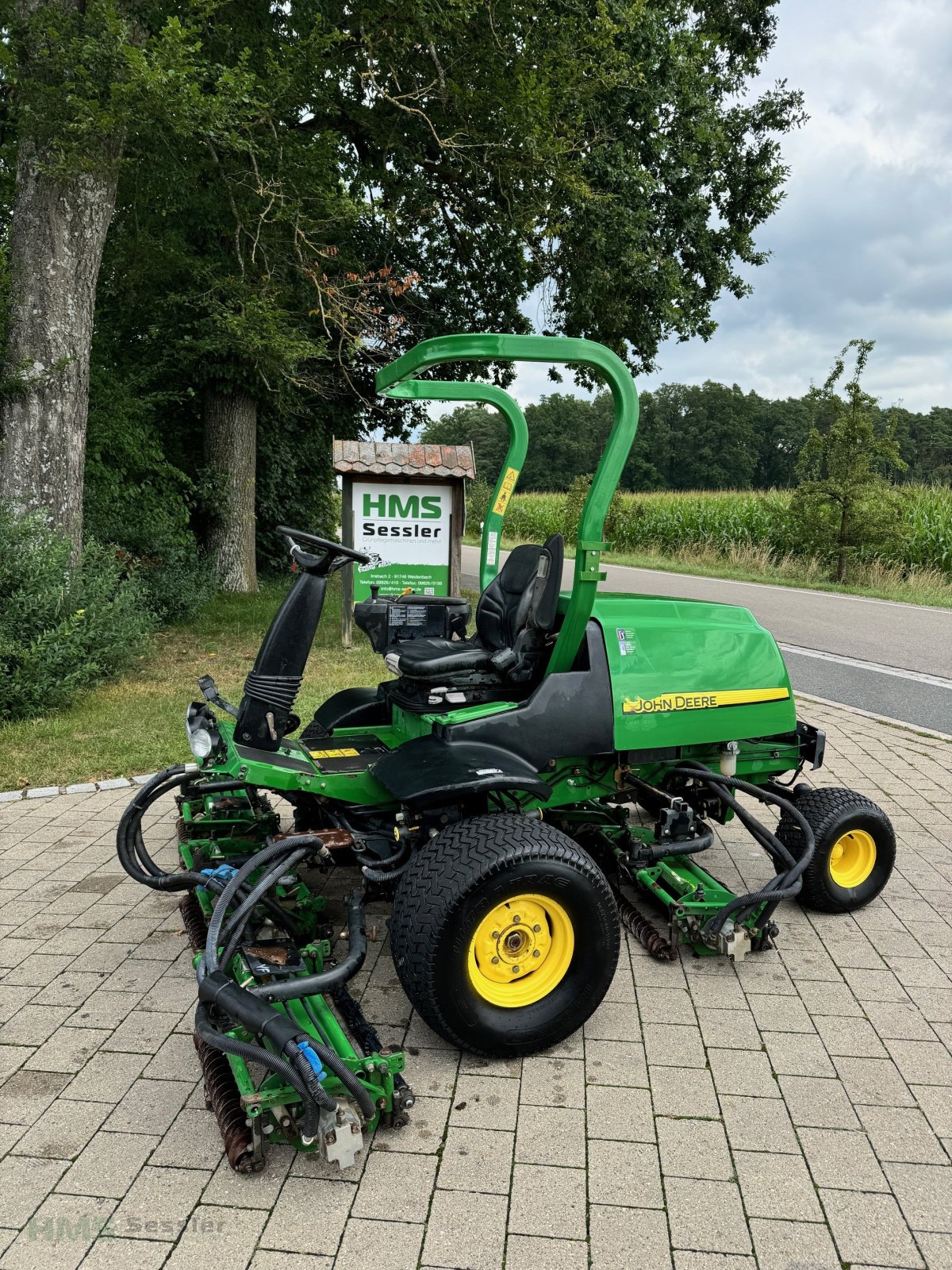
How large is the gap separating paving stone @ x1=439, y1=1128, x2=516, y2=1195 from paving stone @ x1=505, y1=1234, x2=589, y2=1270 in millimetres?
156

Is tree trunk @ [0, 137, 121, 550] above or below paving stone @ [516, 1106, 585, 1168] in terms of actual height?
above

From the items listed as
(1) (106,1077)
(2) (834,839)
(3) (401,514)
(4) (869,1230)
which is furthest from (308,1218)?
(3) (401,514)

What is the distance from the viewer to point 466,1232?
209 centimetres

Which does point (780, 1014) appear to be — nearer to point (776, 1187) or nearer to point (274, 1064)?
A: point (776, 1187)

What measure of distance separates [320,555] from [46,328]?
5224 millimetres

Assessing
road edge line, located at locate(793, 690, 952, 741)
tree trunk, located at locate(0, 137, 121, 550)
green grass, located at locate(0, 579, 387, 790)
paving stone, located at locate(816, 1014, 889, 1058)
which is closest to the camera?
paving stone, located at locate(816, 1014, 889, 1058)

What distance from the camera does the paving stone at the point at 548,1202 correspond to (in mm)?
2109

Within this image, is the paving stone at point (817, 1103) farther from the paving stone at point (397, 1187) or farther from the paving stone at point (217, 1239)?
the paving stone at point (217, 1239)

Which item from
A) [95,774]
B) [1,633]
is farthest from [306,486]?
[95,774]

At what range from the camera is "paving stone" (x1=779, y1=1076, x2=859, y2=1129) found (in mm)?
2490

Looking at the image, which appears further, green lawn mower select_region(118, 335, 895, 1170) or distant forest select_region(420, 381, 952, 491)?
distant forest select_region(420, 381, 952, 491)

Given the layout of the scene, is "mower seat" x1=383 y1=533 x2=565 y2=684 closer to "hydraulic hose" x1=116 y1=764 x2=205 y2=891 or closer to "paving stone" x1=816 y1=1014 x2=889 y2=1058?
"hydraulic hose" x1=116 y1=764 x2=205 y2=891

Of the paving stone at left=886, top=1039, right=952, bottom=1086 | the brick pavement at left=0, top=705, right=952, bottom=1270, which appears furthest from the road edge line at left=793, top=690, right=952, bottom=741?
the paving stone at left=886, top=1039, right=952, bottom=1086

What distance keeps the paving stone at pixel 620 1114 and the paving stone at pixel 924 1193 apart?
605 millimetres
